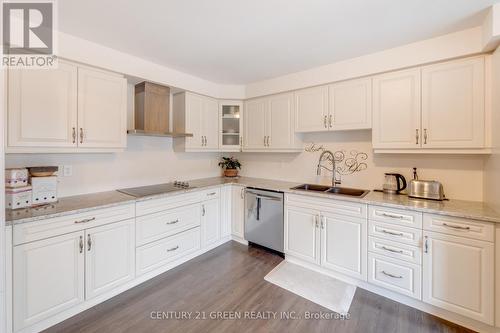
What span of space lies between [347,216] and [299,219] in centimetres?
58

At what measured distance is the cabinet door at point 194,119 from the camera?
10.5ft

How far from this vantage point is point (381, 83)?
2422 millimetres

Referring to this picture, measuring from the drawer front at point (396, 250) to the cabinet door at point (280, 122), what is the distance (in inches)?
62.3

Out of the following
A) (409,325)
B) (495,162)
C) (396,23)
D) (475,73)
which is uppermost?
(396,23)

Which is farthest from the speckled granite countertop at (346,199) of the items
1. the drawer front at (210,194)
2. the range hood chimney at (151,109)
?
the range hood chimney at (151,109)

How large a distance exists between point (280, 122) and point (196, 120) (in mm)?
1244

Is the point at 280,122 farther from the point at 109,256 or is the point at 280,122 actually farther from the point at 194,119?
the point at 109,256

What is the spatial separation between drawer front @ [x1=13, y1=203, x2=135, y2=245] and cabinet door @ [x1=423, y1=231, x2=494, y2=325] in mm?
2793

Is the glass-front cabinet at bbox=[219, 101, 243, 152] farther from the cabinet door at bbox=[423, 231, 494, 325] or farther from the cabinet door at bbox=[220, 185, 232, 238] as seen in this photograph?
the cabinet door at bbox=[423, 231, 494, 325]

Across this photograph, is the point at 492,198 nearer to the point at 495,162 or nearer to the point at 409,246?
the point at 495,162

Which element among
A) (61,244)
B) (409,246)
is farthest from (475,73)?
(61,244)

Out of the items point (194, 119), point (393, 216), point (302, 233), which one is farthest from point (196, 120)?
point (393, 216)

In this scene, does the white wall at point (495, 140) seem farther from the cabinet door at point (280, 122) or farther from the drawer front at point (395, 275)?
the cabinet door at point (280, 122)

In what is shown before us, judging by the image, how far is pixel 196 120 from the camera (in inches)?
130
